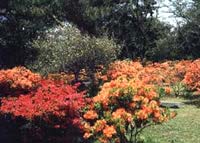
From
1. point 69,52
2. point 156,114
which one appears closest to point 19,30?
point 69,52

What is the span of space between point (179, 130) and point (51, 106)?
5.34 meters

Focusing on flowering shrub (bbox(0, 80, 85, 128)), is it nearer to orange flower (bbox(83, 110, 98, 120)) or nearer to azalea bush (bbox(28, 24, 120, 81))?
orange flower (bbox(83, 110, 98, 120))

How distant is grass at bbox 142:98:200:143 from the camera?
14.3 metres

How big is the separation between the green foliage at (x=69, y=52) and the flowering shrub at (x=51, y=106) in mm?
8339

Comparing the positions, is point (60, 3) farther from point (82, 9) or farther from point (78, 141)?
point (78, 141)

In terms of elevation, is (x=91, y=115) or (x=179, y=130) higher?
(x=91, y=115)

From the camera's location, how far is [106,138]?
11.5 m

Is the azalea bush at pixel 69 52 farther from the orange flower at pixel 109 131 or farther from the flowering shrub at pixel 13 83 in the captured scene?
the orange flower at pixel 109 131

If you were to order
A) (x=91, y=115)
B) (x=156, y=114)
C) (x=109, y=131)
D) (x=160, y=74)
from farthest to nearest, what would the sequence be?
(x=160, y=74)
(x=91, y=115)
(x=156, y=114)
(x=109, y=131)

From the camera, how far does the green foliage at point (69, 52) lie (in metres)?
21.8

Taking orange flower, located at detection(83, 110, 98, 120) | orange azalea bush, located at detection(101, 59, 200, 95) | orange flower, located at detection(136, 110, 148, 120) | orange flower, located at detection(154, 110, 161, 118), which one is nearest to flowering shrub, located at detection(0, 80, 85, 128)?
orange flower, located at detection(83, 110, 98, 120)

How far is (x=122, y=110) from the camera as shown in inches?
451

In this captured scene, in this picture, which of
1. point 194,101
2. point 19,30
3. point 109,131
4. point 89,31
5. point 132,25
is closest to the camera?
point 109,131

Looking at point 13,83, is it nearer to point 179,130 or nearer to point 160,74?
point 179,130
